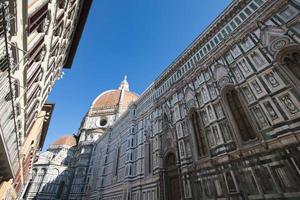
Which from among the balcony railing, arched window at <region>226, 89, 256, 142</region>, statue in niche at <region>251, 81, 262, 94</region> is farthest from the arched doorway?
the balcony railing

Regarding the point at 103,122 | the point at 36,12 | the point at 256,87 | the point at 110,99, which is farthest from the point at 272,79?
the point at 110,99

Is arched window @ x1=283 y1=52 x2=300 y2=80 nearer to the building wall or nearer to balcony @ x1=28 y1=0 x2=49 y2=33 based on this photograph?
the building wall

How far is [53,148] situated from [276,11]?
48590 millimetres

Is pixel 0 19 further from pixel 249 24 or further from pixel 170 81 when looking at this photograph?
pixel 170 81

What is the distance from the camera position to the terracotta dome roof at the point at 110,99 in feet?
156

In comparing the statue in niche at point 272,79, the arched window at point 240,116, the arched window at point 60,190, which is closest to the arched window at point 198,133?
the arched window at point 240,116

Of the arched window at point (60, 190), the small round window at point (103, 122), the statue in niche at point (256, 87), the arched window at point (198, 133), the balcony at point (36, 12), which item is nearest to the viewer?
the balcony at point (36, 12)

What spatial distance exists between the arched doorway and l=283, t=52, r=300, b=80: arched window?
9826 millimetres

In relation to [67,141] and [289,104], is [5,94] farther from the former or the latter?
[67,141]

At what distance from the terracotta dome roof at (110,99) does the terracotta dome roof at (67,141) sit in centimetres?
1082

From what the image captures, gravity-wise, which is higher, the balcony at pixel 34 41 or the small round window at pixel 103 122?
the small round window at pixel 103 122

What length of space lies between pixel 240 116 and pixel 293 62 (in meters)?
3.60

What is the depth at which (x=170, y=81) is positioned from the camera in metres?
18.1

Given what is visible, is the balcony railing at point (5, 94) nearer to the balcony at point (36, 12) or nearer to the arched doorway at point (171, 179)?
the balcony at point (36, 12)
